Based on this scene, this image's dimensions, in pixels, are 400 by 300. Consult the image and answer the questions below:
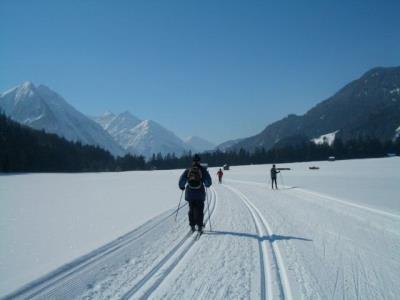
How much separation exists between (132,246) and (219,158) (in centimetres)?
13123

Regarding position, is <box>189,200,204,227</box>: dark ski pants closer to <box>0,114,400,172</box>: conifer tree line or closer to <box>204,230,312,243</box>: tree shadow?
<box>204,230,312,243</box>: tree shadow

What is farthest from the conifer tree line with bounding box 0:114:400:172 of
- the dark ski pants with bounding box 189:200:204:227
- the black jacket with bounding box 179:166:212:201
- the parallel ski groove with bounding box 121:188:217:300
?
the parallel ski groove with bounding box 121:188:217:300

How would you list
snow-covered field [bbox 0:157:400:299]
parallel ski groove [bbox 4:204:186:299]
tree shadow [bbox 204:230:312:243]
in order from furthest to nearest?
tree shadow [bbox 204:230:312:243]
snow-covered field [bbox 0:157:400:299]
parallel ski groove [bbox 4:204:186:299]

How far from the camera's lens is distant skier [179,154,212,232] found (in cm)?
980

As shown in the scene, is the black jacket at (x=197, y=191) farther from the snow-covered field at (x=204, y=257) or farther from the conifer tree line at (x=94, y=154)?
the conifer tree line at (x=94, y=154)

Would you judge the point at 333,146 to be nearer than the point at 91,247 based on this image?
No

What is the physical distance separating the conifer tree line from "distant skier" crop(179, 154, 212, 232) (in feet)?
311

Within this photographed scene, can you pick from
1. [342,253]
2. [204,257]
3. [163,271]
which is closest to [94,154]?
[204,257]

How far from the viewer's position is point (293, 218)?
491 inches

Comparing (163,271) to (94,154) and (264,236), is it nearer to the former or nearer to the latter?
(264,236)

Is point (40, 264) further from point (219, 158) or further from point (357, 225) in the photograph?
point (219, 158)

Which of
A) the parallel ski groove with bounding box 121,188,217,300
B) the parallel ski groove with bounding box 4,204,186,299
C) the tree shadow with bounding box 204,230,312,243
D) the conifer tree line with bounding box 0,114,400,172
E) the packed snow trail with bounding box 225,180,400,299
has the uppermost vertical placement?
the conifer tree line with bounding box 0,114,400,172

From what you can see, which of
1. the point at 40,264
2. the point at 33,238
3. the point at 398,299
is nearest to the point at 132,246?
the point at 40,264

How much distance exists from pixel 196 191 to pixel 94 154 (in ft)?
479
